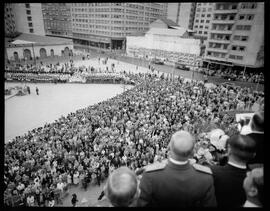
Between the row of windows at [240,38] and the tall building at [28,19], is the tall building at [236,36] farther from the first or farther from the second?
the tall building at [28,19]

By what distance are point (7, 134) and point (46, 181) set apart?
30.5 feet

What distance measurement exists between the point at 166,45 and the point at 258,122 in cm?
4687

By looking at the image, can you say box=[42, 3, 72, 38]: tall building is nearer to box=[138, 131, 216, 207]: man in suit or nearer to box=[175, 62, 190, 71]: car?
box=[175, 62, 190, 71]: car

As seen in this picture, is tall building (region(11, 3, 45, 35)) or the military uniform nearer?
the military uniform

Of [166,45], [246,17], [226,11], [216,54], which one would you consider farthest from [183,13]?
[246,17]

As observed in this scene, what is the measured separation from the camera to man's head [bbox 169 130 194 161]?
73.6 inches

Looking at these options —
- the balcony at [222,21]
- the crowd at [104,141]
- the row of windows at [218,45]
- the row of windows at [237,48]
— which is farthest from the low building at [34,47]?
the row of windows at [237,48]

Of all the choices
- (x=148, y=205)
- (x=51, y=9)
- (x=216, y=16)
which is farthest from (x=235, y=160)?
(x=51, y=9)

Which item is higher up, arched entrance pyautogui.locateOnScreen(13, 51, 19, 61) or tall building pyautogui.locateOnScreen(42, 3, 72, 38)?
tall building pyautogui.locateOnScreen(42, 3, 72, 38)

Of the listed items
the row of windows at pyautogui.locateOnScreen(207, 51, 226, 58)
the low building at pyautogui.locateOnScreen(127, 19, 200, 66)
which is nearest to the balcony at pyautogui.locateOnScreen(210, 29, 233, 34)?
the row of windows at pyautogui.locateOnScreen(207, 51, 226, 58)

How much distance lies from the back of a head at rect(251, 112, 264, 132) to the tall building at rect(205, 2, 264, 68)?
30905 mm

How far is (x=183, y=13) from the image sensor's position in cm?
7381

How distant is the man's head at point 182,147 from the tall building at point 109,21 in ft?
197

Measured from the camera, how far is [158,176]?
2.00 m
